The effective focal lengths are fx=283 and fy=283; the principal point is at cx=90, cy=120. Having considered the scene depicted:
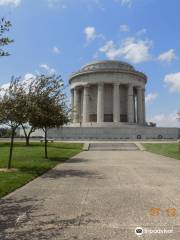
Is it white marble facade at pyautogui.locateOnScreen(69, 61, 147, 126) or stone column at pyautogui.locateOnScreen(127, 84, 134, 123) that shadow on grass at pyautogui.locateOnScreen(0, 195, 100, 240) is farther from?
stone column at pyautogui.locateOnScreen(127, 84, 134, 123)

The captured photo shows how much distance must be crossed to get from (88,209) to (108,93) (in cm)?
7966

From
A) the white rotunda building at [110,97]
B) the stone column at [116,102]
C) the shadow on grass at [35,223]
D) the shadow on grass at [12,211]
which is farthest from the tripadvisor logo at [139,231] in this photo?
the stone column at [116,102]

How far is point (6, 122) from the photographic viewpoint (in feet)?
52.9

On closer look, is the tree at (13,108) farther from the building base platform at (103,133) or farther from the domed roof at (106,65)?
the domed roof at (106,65)

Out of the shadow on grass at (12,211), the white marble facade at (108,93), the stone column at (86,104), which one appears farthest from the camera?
the stone column at (86,104)

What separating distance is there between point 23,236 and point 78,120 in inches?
3116

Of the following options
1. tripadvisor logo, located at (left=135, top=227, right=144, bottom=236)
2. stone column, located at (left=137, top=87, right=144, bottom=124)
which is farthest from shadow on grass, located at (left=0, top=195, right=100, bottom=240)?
stone column, located at (left=137, top=87, right=144, bottom=124)

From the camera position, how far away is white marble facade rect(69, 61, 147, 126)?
8019cm

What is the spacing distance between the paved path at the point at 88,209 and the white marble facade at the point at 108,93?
6636 centimetres

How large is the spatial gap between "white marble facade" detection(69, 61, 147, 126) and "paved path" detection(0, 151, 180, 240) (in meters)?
66.4

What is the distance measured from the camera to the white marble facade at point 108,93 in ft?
263

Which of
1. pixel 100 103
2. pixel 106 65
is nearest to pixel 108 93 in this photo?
pixel 100 103

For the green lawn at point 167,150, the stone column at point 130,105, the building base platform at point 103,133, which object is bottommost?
the green lawn at point 167,150

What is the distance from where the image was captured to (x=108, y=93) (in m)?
86.0
